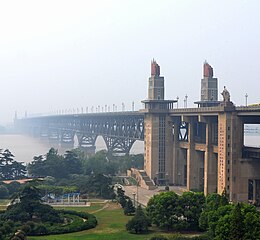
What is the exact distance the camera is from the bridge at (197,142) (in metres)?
48.9

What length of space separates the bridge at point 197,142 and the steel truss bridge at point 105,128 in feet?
0.72

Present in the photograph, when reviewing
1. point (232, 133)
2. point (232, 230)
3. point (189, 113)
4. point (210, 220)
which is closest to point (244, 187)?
point (232, 133)

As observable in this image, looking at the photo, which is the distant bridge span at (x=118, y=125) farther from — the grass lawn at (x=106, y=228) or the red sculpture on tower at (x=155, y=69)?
the grass lawn at (x=106, y=228)

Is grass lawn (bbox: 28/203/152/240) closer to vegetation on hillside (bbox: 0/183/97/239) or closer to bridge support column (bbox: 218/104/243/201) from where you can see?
vegetation on hillside (bbox: 0/183/97/239)

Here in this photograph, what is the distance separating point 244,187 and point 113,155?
44026mm

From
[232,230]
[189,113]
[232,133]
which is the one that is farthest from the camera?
[189,113]

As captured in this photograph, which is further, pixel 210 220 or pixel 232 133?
pixel 232 133

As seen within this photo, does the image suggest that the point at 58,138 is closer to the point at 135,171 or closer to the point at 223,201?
the point at 135,171

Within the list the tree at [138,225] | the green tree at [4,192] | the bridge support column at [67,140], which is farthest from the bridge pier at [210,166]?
the bridge support column at [67,140]

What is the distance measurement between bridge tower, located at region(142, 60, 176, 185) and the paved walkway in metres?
2.93

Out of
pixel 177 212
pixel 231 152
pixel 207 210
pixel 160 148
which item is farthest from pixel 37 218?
pixel 160 148

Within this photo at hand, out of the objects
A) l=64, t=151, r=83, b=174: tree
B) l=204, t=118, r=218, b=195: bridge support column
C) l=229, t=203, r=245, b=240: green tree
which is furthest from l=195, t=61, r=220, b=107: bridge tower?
l=229, t=203, r=245, b=240: green tree

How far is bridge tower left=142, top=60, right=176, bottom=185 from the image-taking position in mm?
66312

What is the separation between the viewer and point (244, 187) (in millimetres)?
49250
